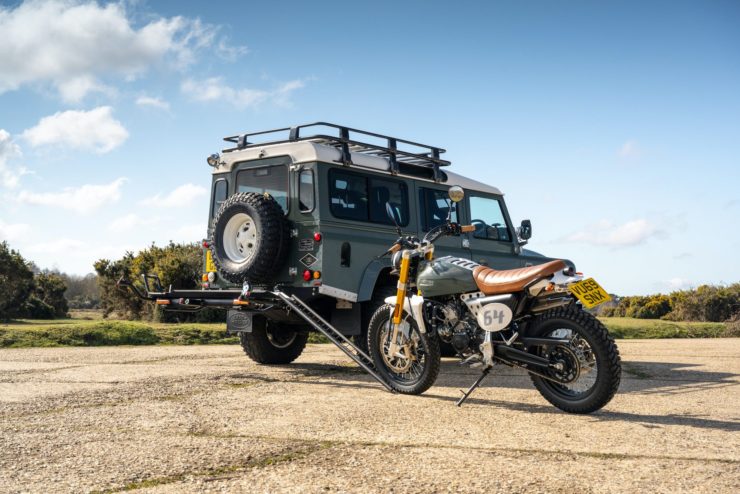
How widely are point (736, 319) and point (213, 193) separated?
11979 millimetres

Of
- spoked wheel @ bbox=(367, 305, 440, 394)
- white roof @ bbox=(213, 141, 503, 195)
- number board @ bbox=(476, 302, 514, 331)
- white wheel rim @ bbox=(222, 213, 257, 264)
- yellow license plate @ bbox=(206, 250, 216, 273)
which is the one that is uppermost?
white roof @ bbox=(213, 141, 503, 195)

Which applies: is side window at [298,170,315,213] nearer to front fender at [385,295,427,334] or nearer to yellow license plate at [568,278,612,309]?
front fender at [385,295,427,334]

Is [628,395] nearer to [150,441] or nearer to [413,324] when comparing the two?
[413,324]

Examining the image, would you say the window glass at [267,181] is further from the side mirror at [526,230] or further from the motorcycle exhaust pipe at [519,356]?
the side mirror at [526,230]

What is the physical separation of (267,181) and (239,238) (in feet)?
2.44

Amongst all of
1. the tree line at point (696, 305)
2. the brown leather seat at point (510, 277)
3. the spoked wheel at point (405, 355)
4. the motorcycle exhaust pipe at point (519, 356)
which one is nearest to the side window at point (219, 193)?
the spoked wheel at point (405, 355)

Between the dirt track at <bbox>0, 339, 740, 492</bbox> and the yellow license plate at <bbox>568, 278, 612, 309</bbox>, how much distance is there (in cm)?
81

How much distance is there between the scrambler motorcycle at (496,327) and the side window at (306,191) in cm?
154

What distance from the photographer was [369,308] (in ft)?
25.5

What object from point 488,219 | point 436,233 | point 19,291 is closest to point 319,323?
point 436,233

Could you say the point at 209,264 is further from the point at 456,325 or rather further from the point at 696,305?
the point at 696,305

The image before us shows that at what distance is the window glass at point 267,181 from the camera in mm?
8000

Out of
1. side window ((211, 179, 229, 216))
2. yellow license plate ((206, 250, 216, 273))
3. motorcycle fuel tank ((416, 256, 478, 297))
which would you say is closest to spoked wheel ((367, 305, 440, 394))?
motorcycle fuel tank ((416, 256, 478, 297))

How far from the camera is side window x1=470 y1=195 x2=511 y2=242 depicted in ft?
31.4
